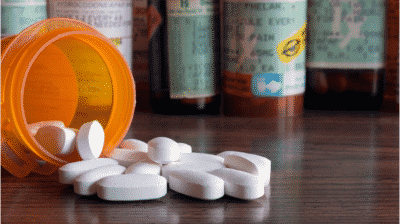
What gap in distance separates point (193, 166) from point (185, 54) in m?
0.31

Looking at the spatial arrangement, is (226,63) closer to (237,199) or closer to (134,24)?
(134,24)

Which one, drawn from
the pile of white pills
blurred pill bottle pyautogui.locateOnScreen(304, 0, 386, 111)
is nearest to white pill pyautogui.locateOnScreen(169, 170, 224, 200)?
the pile of white pills

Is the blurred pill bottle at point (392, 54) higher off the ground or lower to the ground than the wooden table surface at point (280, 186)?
higher

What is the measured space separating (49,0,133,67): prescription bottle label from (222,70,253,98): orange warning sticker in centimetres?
17

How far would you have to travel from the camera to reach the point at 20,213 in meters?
0.50

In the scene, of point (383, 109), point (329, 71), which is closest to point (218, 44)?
point (329, 71)

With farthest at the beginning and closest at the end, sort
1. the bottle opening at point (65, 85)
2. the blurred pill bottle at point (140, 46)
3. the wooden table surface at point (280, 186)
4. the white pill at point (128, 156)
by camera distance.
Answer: the blurred pill bottle at point (140, 46), the bottle opening at point (65, 85), the white pill at point (128, 156), the wooden table surface at point (280, 186)

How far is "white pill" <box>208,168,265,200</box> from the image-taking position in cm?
51

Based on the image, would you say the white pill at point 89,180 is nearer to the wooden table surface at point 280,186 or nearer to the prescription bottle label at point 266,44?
the wooden table surface at point 280,186

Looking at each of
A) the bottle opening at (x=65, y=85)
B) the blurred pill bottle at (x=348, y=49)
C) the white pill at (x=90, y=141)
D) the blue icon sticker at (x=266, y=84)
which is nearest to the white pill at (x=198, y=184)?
the white pill at (x=90, y=141)

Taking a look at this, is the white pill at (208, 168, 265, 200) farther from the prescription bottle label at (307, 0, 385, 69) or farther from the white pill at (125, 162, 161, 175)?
the prescription bottle label at (307, 0, 385, 69)

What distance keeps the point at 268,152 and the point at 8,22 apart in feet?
1.44

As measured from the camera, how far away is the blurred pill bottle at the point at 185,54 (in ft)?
2.75

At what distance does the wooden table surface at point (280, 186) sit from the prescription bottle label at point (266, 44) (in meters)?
0.06
